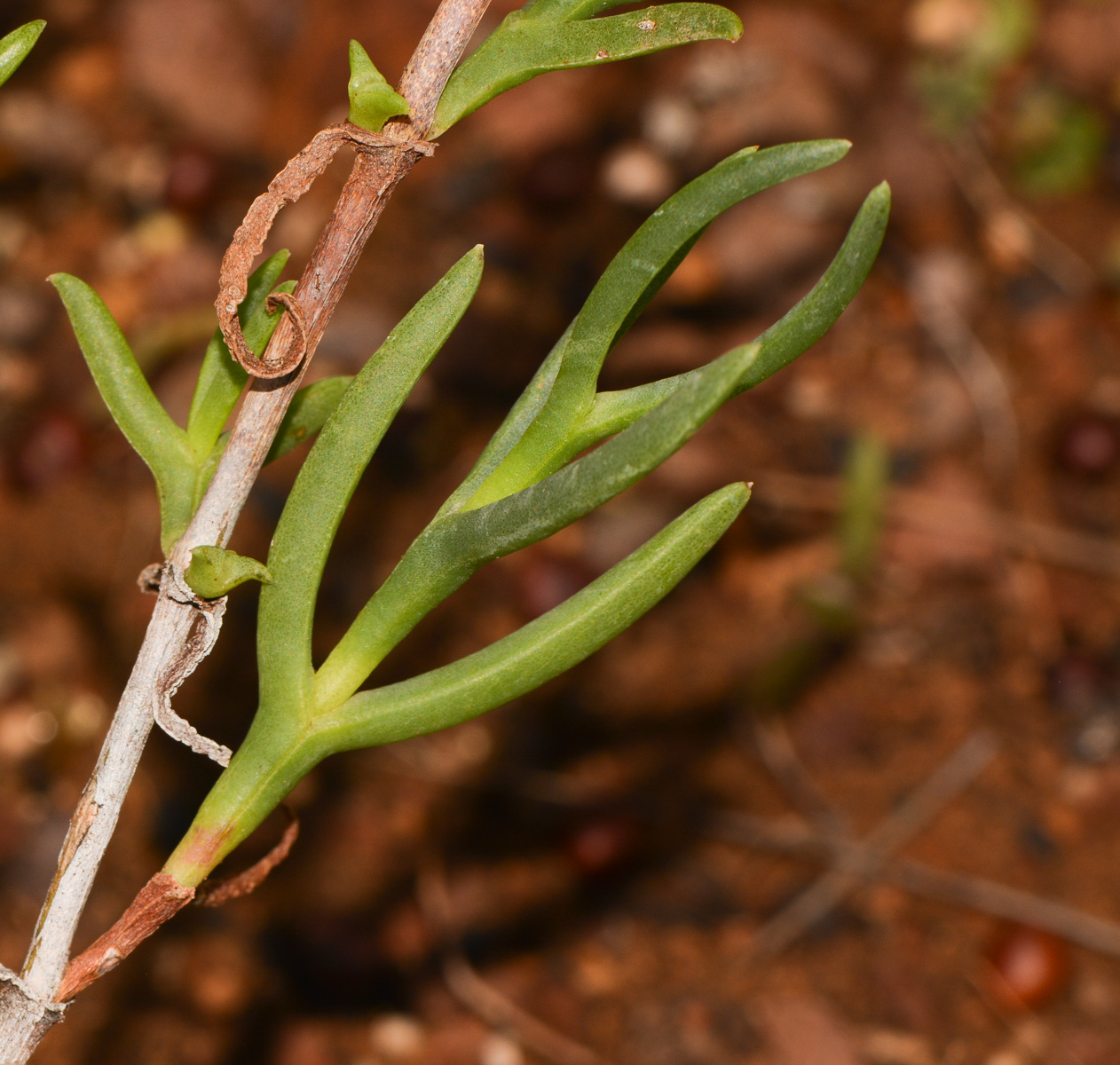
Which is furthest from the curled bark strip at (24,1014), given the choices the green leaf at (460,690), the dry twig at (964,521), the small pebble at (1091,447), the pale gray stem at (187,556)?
the small pebble at (1091,447)

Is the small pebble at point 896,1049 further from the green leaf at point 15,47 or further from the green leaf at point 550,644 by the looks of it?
the green leaf at point 15,47

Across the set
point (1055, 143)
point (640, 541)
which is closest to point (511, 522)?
point (640, 541)

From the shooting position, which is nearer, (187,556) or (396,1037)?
(187,556)

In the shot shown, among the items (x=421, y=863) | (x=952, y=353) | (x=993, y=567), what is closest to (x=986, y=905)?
(x=993, y=567)

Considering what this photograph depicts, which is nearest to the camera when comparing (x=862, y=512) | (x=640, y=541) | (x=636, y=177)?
(x=862, y=512)

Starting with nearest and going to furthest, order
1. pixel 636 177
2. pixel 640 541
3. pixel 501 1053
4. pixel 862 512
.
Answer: pixel 501 1053
pixel 862 512
pixel 640 541
pixel 636 177

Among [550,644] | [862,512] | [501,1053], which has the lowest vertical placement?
[501,1053]

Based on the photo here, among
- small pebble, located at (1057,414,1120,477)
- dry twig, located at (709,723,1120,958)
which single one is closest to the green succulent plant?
dry twig, located at (709,723,1120,958)

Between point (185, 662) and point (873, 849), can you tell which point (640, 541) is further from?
point (185, 662)

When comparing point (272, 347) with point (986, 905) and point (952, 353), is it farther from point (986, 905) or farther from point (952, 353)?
point (952, 353)

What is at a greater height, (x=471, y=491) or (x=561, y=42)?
(x=561, y=42)
